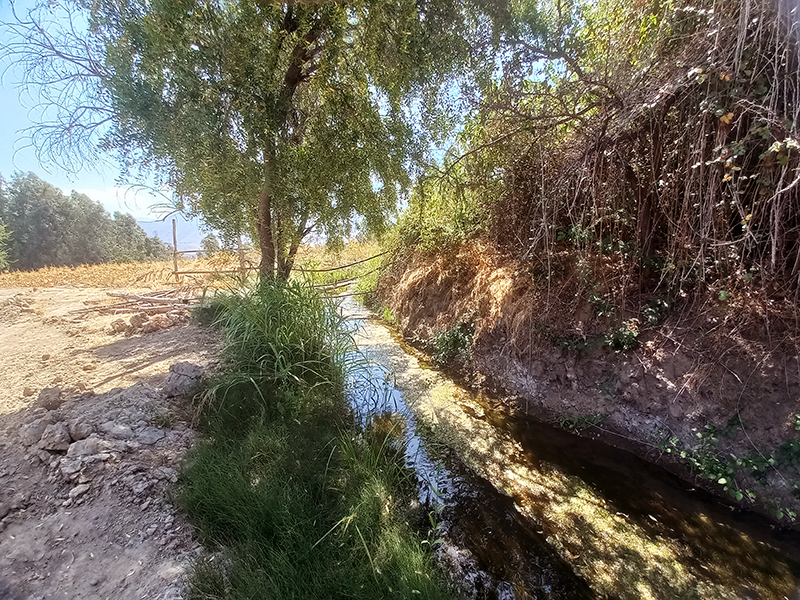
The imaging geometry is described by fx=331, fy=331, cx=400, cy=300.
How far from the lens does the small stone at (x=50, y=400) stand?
2.43 metres

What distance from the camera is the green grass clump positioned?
162 centimetres

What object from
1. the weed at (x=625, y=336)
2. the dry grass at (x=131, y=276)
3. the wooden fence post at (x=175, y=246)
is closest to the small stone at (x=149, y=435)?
the weed at (x=625, y=336)

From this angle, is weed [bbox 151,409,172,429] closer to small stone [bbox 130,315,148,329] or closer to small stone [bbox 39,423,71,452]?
small stone [bbox 39,423,71,452]

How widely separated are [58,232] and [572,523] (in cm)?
1857

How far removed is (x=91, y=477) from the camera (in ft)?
6.23

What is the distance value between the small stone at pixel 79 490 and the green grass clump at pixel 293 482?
1.48 ft

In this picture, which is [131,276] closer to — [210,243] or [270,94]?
[210,243]

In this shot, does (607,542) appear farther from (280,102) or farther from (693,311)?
(280,102)

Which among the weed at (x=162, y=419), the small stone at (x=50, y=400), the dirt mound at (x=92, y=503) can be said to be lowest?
the dirt mound at (x=92, y=503)

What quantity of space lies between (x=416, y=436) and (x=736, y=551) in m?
2.25

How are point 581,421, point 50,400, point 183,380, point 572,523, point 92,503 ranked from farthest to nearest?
point 581,421 < point 183,380 < point 50,400 < point 572,523 < point 92,503

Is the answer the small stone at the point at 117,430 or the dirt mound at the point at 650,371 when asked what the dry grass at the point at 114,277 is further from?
the dirt mound at the point at 650,371

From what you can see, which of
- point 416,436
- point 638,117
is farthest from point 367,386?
point 638,117

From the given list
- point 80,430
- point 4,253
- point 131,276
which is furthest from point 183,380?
point 4,253
